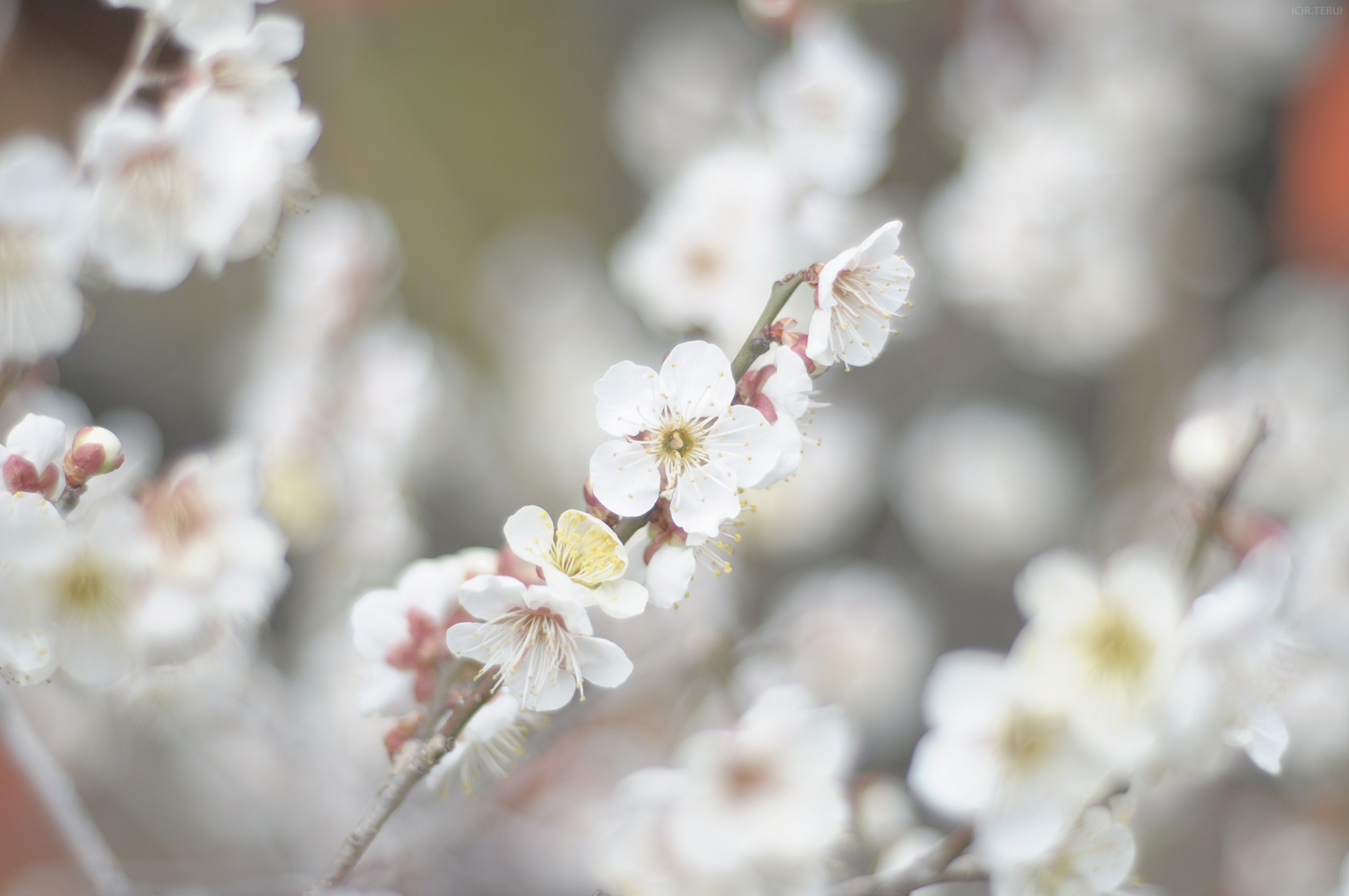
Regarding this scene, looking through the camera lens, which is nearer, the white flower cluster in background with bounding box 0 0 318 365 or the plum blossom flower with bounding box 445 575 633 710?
the plum blossom flower with bounding box 445 575 633 710

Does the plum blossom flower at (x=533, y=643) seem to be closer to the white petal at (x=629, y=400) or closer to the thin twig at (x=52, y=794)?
the white petal at (x=629, y=400)

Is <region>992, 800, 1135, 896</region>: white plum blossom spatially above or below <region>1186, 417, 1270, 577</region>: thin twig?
below

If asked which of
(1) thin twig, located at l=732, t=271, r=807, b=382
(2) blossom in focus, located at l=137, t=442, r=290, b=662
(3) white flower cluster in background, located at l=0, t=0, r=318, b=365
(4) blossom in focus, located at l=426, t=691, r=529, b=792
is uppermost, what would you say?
(3) white flower cluster in background, located at l=0, t=0, r=318, b=365

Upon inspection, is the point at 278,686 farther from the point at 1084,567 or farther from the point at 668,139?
the point at 668,139

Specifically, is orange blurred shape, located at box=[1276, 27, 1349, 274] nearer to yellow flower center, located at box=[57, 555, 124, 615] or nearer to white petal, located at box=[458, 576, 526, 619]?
white petal, located at box=[458, 576, 526, 619]

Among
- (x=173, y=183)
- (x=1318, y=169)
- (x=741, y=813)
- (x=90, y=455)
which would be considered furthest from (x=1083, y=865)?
(x=1318, y=169)

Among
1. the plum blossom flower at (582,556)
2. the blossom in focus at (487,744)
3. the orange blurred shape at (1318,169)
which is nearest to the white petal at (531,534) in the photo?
the plum blossom flower at (582,556)

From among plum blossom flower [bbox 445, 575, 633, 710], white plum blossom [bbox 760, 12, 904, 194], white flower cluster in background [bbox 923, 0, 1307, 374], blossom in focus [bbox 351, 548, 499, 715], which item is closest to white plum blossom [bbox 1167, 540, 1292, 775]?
plum blossom flower [bbox 445, 575, 633, 710]
